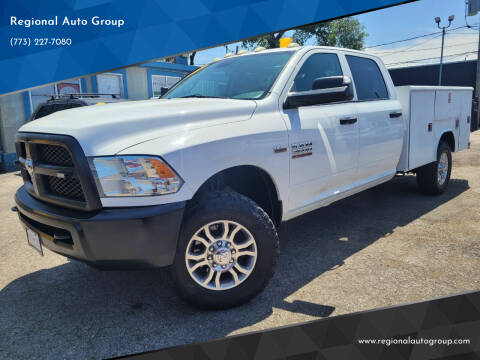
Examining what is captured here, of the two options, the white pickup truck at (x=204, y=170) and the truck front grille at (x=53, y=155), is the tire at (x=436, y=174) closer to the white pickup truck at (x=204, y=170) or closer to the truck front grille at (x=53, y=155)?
the white pickup truck at (x=204, y=170)

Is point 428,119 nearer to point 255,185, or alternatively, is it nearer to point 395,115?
point 395,115

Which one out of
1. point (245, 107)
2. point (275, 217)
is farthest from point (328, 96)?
point (275, 217)

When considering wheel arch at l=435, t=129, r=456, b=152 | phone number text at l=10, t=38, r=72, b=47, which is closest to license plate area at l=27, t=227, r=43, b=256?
phone number text at l=10, t=38, r=72, b=47

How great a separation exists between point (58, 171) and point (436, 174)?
4908 millimetres

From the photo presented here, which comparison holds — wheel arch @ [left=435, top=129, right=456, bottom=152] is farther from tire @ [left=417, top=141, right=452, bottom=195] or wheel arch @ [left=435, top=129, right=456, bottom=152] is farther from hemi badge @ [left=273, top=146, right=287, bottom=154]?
hemi badge @ [left=273, top=146, right=287, bottom=154]

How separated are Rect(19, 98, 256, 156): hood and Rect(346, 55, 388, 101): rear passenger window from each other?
5.62 ft

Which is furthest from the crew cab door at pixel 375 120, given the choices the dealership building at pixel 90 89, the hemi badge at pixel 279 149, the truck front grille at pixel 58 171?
the dealership building at pixel 90 89

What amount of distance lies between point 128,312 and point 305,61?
8.24 feet

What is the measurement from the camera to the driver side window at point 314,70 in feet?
11.2

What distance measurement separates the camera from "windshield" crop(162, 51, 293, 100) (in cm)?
329

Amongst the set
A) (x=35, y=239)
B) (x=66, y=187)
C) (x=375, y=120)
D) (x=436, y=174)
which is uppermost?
(x=375, y=120)

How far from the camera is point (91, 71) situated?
329 centimetres

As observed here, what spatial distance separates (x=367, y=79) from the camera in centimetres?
440

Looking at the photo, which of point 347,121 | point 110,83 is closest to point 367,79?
point 347,121
